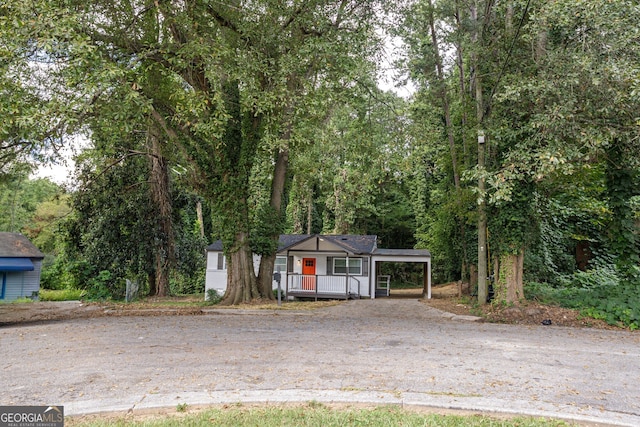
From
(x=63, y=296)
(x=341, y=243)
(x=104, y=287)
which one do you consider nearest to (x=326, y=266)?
(x=341, y=243)

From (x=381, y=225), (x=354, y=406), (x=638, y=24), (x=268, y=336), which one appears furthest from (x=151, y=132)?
(x=381, y=225)

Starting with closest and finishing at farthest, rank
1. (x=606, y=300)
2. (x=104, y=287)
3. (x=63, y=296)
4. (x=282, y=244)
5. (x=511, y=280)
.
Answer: (x=606, y=300)
(x=511, y=280)
(x=104, y=287)
(x=282, y=244)
(x=63, y=296)

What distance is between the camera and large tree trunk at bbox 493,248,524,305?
11531 mm

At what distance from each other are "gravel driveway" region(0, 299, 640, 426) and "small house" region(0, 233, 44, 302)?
1547 centimetres

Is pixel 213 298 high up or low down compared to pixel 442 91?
down

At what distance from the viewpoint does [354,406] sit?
3984mm

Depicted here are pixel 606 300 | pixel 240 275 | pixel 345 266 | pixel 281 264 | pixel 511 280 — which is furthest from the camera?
pixel 281 264

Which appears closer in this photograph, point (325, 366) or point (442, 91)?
point (325, 366)

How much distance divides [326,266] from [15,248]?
1725 cm

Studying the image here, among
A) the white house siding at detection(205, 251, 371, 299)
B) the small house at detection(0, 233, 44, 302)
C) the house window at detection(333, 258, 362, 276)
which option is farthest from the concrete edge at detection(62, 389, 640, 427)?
the small house at detection(0, 233, 44, 302)

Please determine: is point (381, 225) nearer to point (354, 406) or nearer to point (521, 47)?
point (521, 47)

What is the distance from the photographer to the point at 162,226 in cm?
1889

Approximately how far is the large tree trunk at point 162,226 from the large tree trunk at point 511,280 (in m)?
14.1

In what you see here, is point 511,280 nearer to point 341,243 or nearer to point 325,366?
point 325,366
